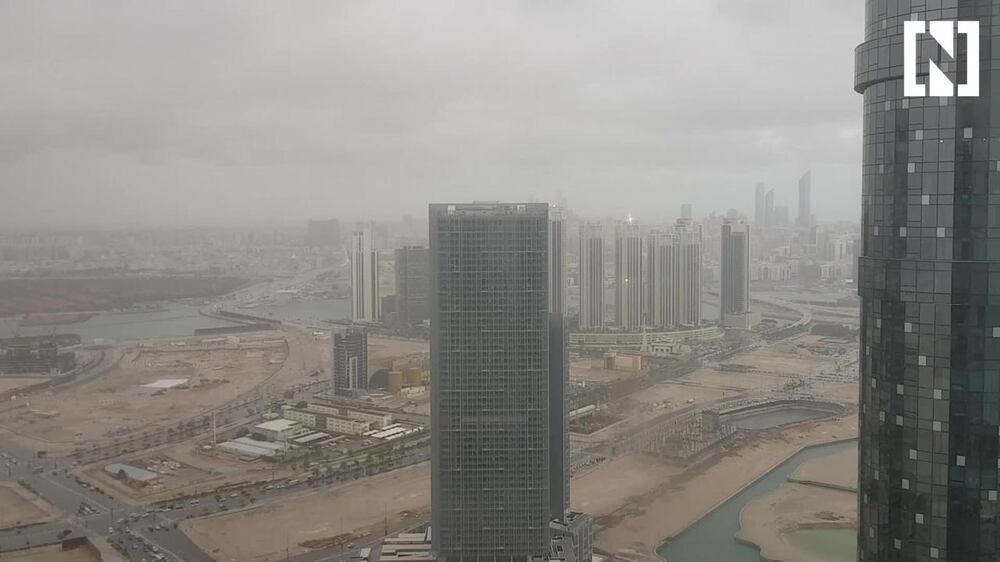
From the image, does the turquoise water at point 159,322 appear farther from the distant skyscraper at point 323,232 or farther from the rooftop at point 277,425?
the rooftop at point 277,425

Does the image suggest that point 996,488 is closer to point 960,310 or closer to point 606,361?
point 960,310

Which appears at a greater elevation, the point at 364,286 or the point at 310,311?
the point at 364,286

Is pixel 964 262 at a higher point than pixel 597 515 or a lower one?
higher

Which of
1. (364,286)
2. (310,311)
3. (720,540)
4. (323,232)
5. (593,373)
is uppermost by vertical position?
(323,232)

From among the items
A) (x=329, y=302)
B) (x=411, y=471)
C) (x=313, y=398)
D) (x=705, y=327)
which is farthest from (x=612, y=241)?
(x=411, y=471)

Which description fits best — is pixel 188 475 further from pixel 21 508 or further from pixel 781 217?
pixel 781 217

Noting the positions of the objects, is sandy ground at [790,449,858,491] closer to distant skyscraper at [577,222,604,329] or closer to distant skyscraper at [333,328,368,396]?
distant skyscraper at [333,328,368,396]

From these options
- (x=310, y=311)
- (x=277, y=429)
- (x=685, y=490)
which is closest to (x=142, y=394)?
(x=277, y=429)
